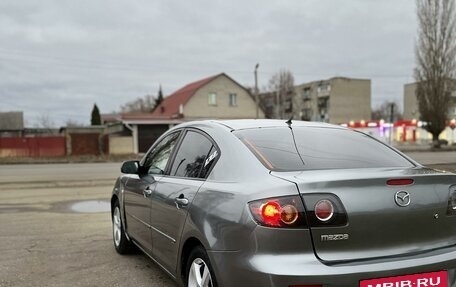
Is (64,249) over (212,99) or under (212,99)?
under

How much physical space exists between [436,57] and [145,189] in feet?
143

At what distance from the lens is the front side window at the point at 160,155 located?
4.90 meters

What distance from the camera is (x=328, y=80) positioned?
10556 centimetres

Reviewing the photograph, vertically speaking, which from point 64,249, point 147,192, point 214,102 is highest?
point 214,102

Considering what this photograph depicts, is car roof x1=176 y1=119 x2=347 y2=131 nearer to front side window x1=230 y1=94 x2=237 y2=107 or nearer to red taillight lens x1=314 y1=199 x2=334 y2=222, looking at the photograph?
red taillight lens x1=314 y1=199 x2=334 y2=222

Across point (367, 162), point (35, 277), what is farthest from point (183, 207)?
point (35, 277)

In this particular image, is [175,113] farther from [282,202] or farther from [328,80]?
[328,80]

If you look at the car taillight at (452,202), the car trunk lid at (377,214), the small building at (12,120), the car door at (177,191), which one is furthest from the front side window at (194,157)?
the small building at (12,120)

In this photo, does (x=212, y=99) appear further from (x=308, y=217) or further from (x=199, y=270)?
(x=308, y=217)

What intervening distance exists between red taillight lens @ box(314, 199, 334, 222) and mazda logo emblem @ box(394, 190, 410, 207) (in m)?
0.44

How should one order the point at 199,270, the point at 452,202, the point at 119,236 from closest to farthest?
the point at 452,202 < the point at 199,270 < the point at 119,236

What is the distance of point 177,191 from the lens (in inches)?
161

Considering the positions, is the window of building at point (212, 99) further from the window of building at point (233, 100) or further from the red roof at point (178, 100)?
the window of building at point (233, 100)

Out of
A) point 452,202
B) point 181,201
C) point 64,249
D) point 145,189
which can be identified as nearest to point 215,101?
point 64,249
